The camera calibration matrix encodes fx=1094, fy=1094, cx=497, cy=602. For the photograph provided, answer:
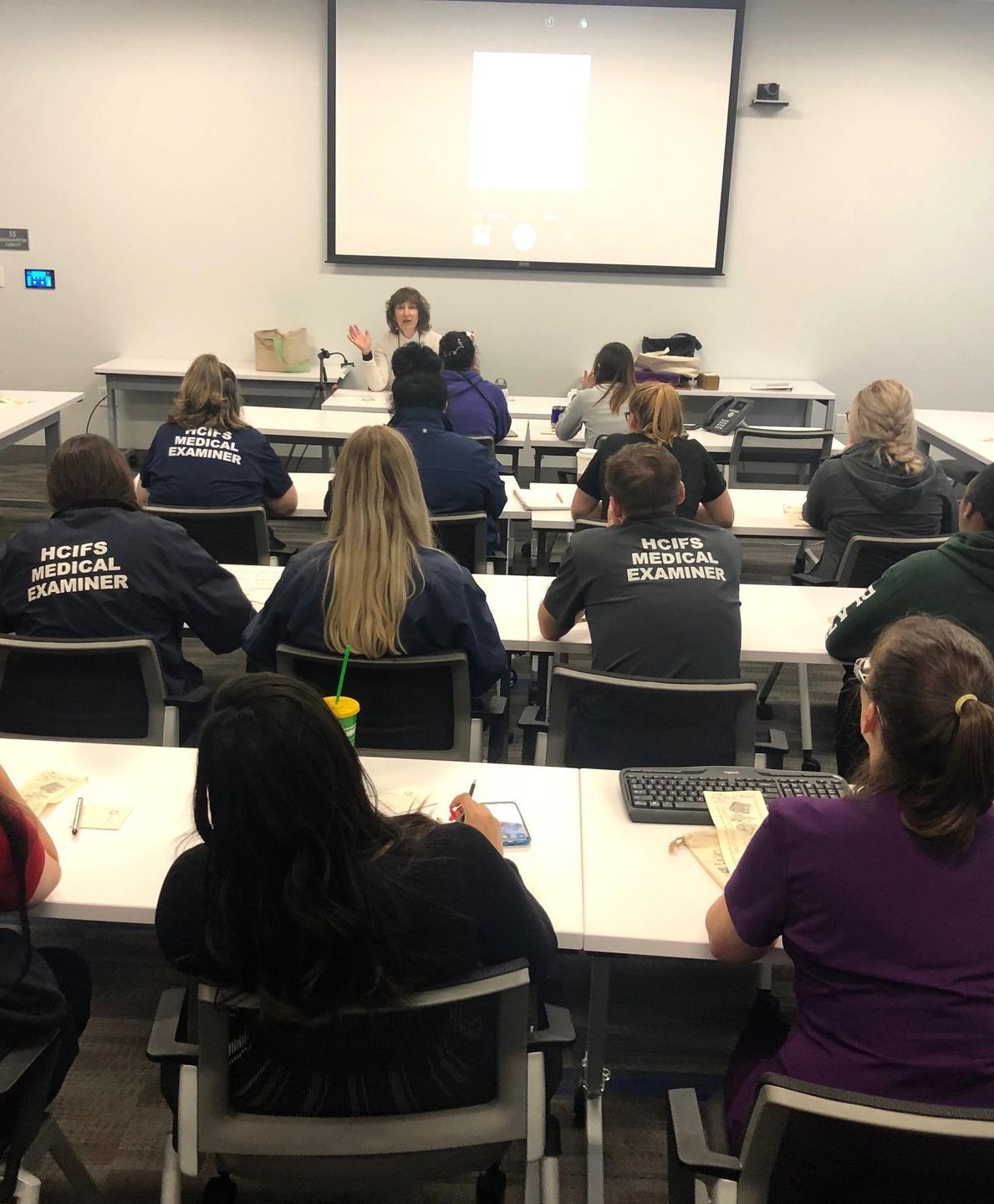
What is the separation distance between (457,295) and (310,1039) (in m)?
6.40

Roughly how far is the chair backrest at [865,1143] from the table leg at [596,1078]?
752 mm

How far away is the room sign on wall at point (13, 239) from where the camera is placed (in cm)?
716

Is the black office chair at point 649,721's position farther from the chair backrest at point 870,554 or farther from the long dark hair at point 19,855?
the chair backrest at point 870,554

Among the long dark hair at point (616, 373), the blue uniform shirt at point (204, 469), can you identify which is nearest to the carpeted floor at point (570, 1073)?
the blue uniform shirt at point (204, 469)

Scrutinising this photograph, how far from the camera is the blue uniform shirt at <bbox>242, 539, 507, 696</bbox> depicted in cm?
234

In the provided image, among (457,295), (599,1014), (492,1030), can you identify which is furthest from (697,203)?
(492,1030)

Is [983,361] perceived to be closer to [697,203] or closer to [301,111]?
[697,203]

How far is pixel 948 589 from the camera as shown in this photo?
2.51 metres

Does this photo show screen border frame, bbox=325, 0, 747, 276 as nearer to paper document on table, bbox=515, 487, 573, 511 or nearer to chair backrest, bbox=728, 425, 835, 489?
chair backrest, bbox=728, 425, 835, 489

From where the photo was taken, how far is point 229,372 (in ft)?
13.6

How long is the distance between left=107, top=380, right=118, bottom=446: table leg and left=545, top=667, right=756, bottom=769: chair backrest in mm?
5408

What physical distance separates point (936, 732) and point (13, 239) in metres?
7.36

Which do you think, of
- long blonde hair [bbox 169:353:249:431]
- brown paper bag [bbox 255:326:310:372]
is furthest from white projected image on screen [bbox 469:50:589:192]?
long blonde hair [bbox 169:353:249:431]

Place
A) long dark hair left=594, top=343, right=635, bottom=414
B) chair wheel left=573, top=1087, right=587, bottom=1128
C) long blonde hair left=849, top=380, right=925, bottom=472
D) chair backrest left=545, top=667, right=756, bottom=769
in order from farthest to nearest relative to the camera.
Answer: long dark hair left=594, top=343, right=635, bottom=414, long blonde hair left=849, top=380, right=925, bottom=472, chair backrest left=545, top=667, right=756, bottom=769, chair wheel left=573, top=1087, right=587, bottom=1128
